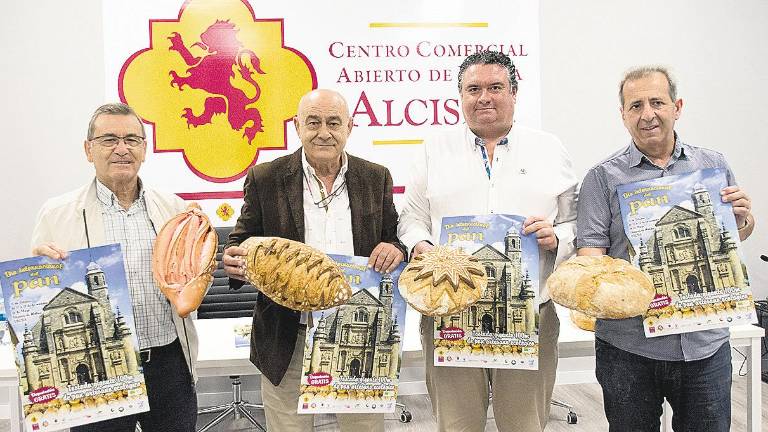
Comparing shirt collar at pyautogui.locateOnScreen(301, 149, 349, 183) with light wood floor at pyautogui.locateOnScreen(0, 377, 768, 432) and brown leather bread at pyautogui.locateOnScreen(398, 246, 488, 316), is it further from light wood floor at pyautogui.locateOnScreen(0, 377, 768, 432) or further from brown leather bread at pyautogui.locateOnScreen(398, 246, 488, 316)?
light wood floor at pyautogui.locateOnScreen(0, 377, 768, 432)

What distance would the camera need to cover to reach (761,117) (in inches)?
188

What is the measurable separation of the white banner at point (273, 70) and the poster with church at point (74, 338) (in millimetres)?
2411

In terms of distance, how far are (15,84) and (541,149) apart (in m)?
3.51

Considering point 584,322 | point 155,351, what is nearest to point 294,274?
point 155,351

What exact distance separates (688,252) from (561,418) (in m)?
2.43

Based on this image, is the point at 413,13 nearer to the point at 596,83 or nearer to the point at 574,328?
the point at 596,83

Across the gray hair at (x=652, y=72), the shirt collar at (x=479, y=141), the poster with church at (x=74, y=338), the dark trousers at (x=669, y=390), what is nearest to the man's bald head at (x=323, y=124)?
the shirt collar at (x=479, y=141)

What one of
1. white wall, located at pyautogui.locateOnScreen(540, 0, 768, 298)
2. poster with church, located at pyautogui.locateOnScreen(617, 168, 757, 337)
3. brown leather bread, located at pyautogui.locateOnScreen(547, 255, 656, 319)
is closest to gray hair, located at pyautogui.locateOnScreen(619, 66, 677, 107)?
poster with church, located at pyautogui.locateOnScreen(617, 168, 757, 337)

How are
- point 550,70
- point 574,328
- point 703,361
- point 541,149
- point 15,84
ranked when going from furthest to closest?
point 550,70 < point 15,84 < point 574,328 < point 541,149 < point 703,361

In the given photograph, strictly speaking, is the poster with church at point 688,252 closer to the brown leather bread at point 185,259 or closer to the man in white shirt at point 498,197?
the man in white shirt at point 498,197

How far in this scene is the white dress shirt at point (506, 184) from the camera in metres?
2.12

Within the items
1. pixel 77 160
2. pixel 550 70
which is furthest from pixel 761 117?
pixel 77 160

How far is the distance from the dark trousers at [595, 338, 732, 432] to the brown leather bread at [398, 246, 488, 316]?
52 cm

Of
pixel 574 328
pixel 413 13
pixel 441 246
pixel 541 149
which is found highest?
pixel 413 13
